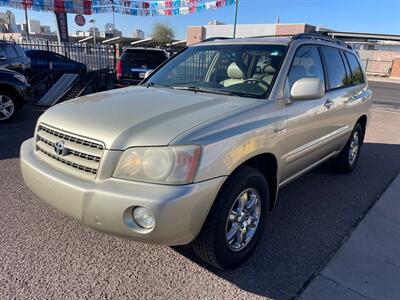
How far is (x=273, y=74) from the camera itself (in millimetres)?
3260

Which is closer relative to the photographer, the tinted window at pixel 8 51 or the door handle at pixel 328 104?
the door handle at pixel 328 104

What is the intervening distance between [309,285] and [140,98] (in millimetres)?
2066

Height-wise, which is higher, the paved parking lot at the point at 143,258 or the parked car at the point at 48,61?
the paved parking lot at the point at 143,258

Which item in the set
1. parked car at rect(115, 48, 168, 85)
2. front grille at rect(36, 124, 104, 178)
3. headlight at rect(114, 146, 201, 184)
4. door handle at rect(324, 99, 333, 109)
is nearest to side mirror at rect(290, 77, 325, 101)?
door handle at rect(324, 99, 333, 109)

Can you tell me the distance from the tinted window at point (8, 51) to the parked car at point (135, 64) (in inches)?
130

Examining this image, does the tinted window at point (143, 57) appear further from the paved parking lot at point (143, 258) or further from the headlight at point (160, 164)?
the headlight at point (160, 164)

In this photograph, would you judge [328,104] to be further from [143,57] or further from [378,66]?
[378,66]

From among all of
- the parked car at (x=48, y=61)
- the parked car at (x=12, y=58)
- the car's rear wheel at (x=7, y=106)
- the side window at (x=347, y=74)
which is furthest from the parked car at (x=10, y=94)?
the parked car at (x=48, y=61)

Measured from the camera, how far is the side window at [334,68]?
4168mm

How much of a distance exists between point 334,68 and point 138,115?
2833mm

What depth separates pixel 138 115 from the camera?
8.63 ft

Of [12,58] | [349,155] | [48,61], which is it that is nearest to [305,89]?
[349,155]

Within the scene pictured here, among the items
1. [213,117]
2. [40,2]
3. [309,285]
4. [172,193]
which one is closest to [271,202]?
[309,285]

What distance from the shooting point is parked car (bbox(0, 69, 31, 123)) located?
7.36 m
